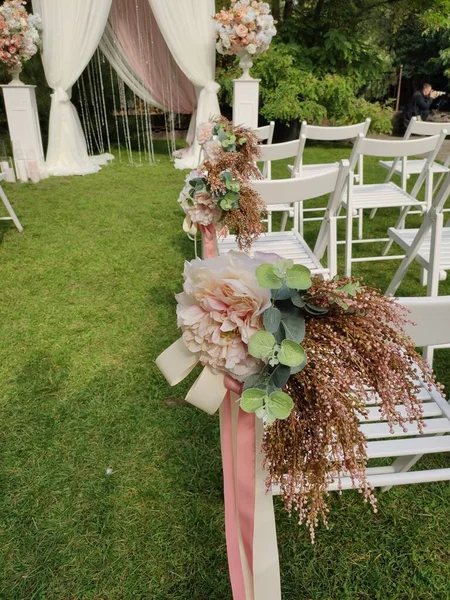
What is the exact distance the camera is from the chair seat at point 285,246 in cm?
278

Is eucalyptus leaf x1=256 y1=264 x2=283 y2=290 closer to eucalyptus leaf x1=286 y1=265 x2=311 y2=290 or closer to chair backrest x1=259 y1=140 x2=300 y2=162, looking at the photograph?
eucalyptus leaf x1=286 y1=265 x2=311 y2=290

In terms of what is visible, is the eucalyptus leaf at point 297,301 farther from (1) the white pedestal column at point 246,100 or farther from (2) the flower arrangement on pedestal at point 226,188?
(1) the white pedestal column at point 246,100

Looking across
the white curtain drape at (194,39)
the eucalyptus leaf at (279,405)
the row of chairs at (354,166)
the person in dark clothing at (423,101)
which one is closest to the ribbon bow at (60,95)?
the white curtain drape at (194,39)

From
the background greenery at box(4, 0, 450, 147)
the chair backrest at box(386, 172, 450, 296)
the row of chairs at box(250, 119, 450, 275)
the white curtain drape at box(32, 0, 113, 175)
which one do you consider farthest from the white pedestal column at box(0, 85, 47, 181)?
the chair backrest at box(386, 172, 450, 296)

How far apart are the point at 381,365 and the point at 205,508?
4.04 feet

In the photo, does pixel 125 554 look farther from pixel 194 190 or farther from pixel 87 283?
pixel 87 283

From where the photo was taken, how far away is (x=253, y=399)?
2.62 ft

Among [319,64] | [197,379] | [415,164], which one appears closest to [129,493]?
[197,379]

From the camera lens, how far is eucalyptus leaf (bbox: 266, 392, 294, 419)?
771 millimetres

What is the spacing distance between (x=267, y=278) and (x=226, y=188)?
1.52m

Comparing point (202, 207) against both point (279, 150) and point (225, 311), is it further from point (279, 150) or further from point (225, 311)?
point (225, 311)

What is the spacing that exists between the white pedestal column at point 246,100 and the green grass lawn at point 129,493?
14.2 feet

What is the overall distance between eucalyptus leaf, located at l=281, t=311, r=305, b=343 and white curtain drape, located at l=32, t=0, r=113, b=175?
7.06 metres

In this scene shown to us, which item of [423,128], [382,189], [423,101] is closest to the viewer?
[382,189]
